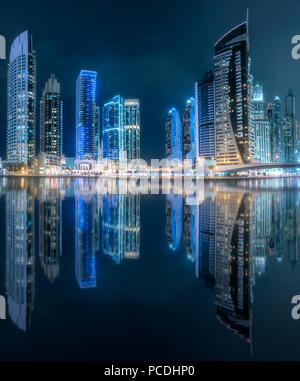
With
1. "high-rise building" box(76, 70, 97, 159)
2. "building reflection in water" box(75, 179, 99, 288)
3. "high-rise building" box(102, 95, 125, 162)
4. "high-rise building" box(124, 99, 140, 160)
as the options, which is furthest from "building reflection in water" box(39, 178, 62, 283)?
"high-rise building" box(76, 70, 97, 159)

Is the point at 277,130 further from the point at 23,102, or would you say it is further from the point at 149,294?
the point at 149,294

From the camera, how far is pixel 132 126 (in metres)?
177

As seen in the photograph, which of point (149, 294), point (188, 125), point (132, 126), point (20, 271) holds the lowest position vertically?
point (149, 294)

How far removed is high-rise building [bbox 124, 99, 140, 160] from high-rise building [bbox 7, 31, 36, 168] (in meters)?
58.4

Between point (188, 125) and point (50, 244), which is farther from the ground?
point (188, 125)

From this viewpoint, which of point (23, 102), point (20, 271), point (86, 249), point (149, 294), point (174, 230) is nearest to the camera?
point (149, 294)

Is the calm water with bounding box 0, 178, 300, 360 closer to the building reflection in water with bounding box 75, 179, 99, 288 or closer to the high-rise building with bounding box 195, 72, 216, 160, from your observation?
the building reflection in water with bounding box 75, 179, 99, 288

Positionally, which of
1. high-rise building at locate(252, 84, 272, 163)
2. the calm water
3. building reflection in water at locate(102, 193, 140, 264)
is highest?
high-rise building at locate(252, 84, 272, 163)

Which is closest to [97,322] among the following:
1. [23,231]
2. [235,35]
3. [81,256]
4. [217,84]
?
[81,256]

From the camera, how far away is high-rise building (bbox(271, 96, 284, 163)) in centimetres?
17738

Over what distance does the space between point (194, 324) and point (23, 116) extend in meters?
144

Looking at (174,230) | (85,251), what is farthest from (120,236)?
(174,230)

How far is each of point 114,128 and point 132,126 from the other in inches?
628
